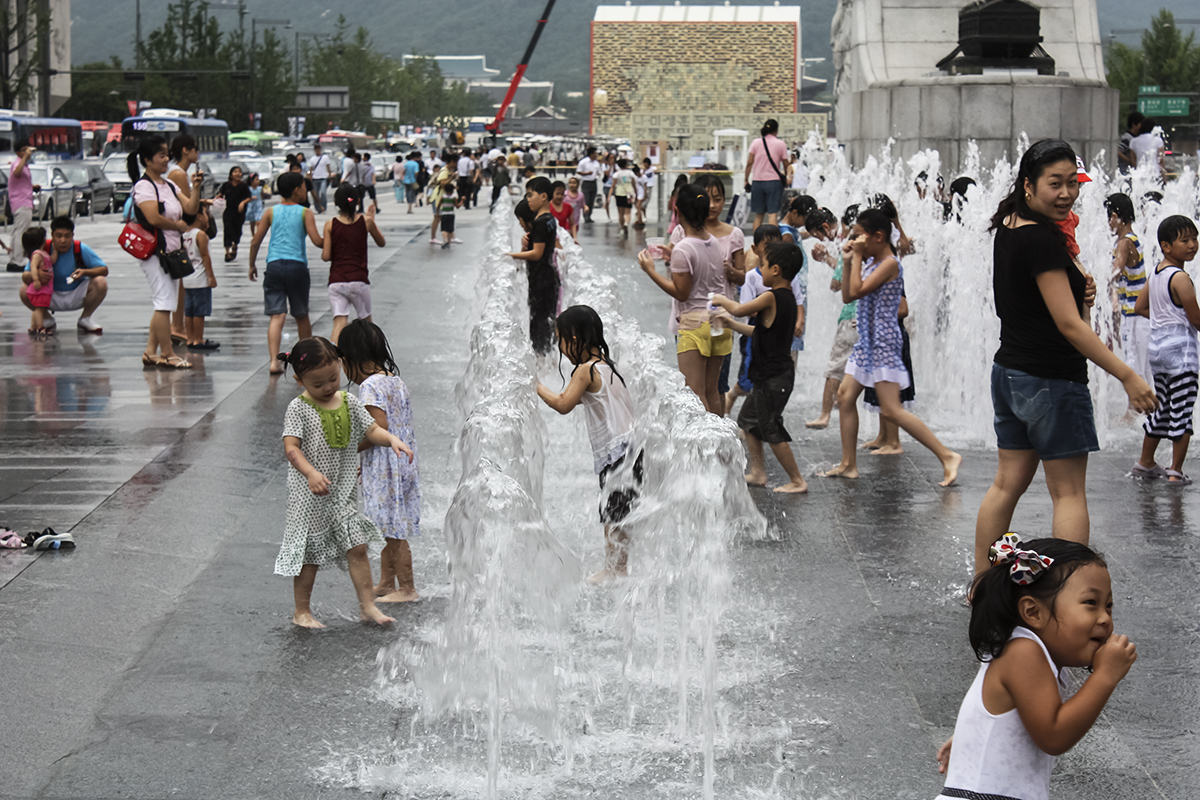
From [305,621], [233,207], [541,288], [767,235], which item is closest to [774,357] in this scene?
[767,235]

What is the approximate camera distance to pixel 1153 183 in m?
17.2

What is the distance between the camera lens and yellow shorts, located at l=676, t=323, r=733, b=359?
8000mm

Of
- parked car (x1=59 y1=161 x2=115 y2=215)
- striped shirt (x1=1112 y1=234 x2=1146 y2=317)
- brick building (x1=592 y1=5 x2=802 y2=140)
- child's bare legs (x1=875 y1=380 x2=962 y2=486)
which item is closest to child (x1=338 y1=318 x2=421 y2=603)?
child's bare legs (x1=875 y1=380 x2=962 y2=486)

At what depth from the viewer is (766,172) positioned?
19.7 meters

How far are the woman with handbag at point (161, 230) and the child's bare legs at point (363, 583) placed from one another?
656cm

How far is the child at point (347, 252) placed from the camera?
10.9 meters

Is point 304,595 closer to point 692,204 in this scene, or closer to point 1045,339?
point 1045,339

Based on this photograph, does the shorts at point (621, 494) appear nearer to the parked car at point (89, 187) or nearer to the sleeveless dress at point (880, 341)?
the sleeveless dress at point (880, 341)

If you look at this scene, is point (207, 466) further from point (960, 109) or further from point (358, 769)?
point (960, 109)

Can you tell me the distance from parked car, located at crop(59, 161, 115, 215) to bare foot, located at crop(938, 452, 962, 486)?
97.2 ft

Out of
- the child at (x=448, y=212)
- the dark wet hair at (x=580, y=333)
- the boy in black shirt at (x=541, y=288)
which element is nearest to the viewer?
the dark wet hair at (x=580, y=333)

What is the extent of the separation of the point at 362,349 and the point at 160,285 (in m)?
6.36

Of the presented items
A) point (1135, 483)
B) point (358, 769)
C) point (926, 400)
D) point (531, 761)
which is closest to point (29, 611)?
point (358, 769)

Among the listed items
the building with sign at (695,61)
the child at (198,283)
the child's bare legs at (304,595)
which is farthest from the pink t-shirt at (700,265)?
the building with sign at (695,61)
